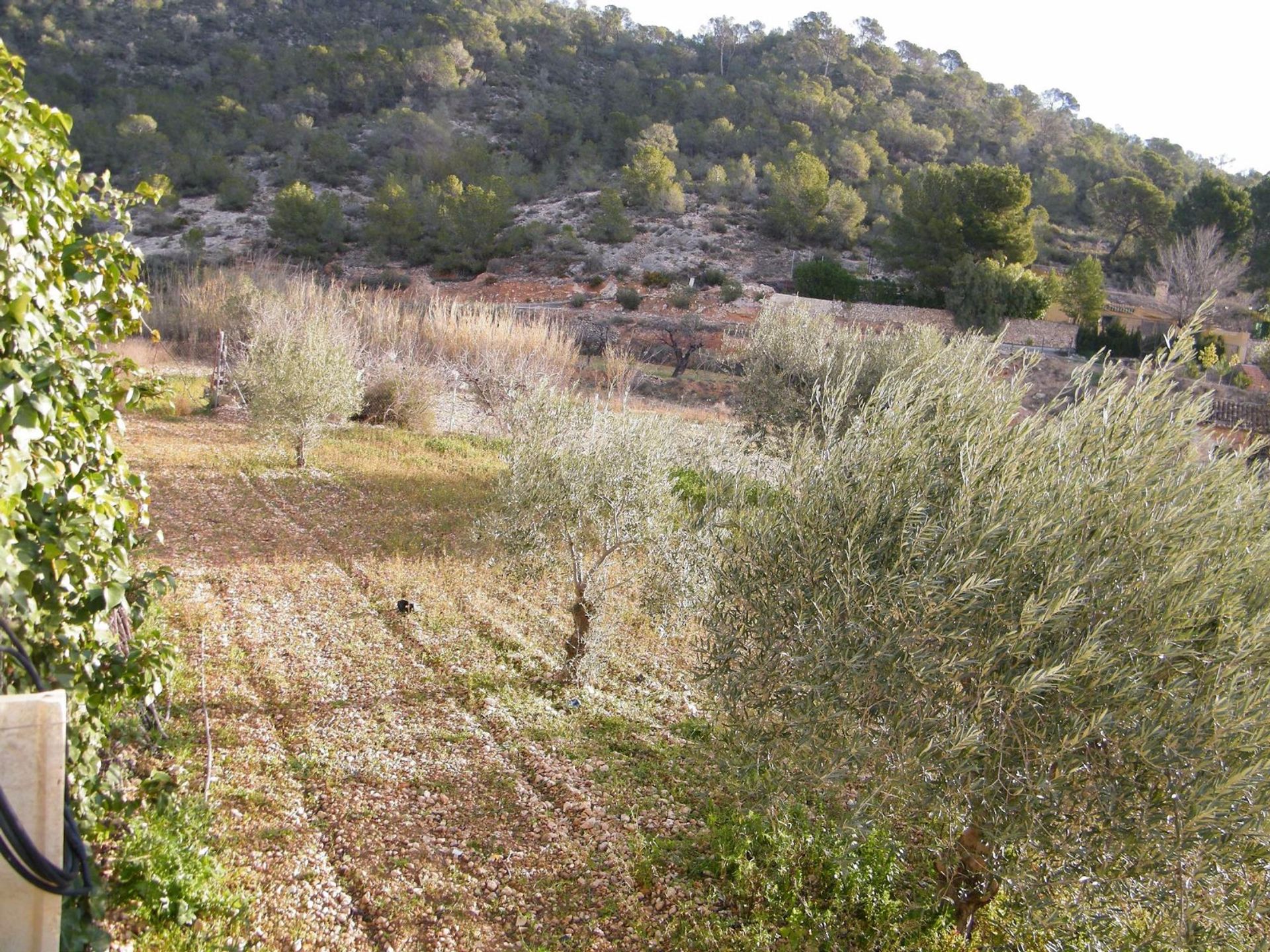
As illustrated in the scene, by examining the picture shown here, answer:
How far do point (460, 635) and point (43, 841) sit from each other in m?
5.47

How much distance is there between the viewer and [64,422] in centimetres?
288

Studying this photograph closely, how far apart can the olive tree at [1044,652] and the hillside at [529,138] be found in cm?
3544

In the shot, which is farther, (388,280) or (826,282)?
(388,280)

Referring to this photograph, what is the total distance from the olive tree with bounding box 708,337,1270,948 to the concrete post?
2.81 meters

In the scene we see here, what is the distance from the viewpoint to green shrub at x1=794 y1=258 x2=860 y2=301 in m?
34.8

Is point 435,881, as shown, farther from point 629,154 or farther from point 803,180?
point 629,154

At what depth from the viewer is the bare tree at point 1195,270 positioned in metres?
35.8

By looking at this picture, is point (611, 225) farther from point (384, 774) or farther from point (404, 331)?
point (384, 774)

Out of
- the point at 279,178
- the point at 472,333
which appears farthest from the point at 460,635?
the point at 279,178

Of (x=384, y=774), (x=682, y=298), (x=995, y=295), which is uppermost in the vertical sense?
(x=995, y=295)

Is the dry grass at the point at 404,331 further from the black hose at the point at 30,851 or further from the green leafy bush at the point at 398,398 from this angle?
the black hose at the point at 30,851

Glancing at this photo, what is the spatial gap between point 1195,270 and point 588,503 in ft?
131

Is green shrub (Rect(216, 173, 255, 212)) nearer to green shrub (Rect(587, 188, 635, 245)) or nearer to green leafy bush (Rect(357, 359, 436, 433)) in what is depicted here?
green shrub (Rect(587, 188, 635, 245))

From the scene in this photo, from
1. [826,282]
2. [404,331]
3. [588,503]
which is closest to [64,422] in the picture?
[588,503]
